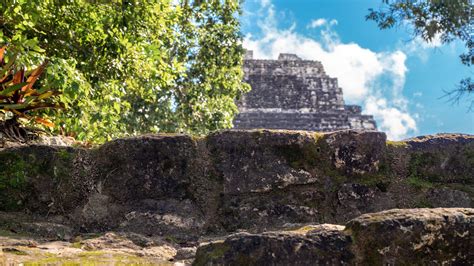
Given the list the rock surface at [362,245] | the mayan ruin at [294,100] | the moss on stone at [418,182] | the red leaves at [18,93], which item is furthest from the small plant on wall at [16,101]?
the mayan ruin at [294,100]

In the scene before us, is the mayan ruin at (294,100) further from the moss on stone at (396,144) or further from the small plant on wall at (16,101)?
the moss on stone at (396,144)

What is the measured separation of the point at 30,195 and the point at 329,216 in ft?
5.52

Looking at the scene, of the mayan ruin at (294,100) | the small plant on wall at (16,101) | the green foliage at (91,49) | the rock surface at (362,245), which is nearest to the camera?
the rock surface at (362,245)

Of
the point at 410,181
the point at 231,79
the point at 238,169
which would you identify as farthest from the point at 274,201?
the point at 231,79

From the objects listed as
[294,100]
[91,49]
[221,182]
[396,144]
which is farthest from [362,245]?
[294,100]

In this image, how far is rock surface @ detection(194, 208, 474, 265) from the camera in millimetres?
2045

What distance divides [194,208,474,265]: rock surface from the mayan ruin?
50.1 feet

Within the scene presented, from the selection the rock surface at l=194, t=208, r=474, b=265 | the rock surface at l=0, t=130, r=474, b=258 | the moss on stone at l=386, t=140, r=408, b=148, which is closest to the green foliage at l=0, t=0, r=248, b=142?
the rock surface at l=0, t=130, r=474, b=258

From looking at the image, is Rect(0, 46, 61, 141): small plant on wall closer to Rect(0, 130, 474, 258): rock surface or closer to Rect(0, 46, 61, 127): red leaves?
Rect(0, 46, 61, 127): red leaves

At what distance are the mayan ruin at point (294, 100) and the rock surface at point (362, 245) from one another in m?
15.3

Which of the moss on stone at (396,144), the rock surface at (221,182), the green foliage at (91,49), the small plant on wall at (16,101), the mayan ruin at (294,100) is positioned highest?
the mayan ruin at (294,100)

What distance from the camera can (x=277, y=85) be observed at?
19.1 m

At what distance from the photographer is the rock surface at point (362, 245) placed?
2.04 metres

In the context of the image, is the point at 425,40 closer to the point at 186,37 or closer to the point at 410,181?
the point at 186,37
